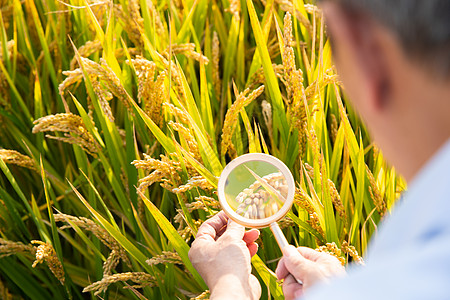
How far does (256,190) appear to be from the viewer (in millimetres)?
1431

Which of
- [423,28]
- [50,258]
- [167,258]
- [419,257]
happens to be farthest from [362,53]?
[50,258]

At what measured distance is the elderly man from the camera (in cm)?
55

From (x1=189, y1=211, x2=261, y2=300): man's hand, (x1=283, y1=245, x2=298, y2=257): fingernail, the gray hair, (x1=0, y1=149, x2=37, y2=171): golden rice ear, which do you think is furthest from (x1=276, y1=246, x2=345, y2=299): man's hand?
(x1=0, y1=149, x2=37, y2=171): golden rice ear

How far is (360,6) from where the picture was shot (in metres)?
0.63

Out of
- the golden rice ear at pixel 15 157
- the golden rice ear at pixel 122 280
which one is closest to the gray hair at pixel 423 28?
the golden rice ear at pixel 122 280

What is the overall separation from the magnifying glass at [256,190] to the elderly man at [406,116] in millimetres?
660

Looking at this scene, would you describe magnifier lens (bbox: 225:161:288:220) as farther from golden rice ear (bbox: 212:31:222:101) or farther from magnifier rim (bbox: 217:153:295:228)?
golden rice ear (bbox: 212:31:222:101)

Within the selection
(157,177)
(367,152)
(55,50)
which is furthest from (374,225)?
(55,50)

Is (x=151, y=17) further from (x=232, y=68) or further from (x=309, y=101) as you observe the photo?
(x=309, y=101)

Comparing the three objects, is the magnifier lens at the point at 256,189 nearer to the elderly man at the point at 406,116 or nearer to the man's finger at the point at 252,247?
the man's finger at the point at 252,247

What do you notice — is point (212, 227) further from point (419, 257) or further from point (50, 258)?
point (419, 257)

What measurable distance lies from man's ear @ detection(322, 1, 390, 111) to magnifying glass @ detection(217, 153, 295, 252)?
0.69m

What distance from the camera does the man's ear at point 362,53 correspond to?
25.2 inches

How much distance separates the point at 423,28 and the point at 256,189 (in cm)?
88
